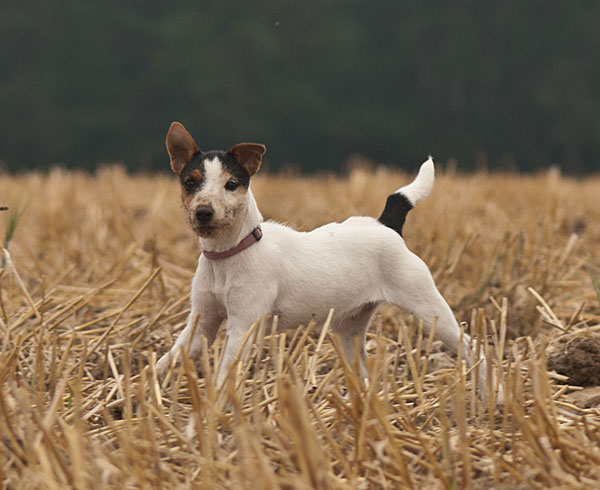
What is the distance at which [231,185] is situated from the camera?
2.04m

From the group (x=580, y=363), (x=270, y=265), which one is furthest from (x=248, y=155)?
(x=580, y=363)

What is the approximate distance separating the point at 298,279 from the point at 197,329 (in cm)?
33

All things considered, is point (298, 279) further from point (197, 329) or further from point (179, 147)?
point (179, 147)

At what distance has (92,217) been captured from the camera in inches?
208

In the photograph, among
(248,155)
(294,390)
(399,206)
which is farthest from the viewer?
(399,206)

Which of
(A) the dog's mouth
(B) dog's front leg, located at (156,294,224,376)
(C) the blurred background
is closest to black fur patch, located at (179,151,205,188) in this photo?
(A) the dog's mouth

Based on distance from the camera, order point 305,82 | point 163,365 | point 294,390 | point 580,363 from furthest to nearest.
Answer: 1. point 305,82
2. point 580,363
3. point 163,365
4. point 294,390

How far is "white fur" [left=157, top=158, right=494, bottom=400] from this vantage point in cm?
207

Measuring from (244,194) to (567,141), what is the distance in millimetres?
20466

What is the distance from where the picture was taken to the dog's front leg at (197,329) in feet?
7.09

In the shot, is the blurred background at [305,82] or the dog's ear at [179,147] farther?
the blurred background at [305,82]

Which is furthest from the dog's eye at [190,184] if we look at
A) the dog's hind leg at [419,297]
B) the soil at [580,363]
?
the soil at [580,363]

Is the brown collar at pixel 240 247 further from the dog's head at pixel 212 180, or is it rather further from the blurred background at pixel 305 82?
the blurred background at pixel 305 82

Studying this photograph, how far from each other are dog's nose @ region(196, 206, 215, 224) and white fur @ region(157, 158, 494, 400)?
0.02 metres
